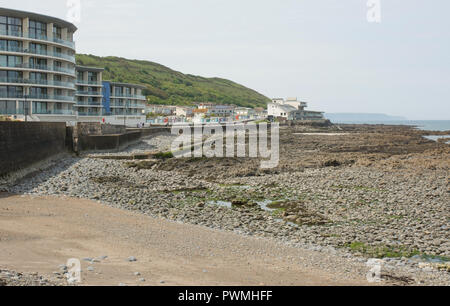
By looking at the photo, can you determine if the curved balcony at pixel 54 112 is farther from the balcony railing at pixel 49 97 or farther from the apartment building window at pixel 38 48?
the apartment building window at pixel 38 48

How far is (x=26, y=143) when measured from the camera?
81.6ft

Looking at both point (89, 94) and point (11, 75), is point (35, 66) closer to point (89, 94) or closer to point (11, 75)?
point (11, 75)

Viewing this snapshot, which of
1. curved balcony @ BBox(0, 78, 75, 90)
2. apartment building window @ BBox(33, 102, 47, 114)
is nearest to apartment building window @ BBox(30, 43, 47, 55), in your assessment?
curved balcony @ BBox(0, 78, 75, 90)

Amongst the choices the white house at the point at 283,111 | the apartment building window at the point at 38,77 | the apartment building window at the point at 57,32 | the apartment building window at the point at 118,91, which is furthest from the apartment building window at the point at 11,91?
the white house at the point at 283,111

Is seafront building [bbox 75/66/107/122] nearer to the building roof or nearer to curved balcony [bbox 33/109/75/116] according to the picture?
curved balcony [bbox 33/109/75/116]

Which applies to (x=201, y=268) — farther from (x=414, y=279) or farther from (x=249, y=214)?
(x=249, y=214)

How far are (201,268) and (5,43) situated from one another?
150ft

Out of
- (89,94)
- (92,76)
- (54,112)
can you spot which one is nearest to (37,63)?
(54,112)

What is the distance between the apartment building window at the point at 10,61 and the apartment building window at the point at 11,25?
2638 millimetres

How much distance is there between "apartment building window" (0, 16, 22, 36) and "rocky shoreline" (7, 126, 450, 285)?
21.8 meters

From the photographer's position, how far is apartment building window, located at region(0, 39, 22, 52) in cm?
4647

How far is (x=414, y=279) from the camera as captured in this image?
435 inches

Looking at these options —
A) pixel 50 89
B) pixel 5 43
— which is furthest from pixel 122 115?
pixel 5 43

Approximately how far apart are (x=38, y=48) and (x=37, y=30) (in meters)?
2.09
